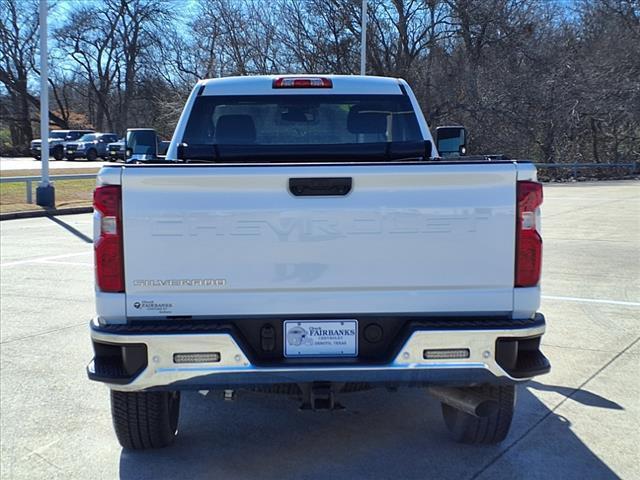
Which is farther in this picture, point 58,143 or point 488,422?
point 58,143

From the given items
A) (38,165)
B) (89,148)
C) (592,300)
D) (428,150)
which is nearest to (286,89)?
(428,150)

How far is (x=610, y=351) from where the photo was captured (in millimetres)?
6410

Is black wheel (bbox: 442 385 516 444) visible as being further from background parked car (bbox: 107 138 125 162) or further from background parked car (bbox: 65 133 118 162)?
background parked car (bbox: 65 133 118 162)

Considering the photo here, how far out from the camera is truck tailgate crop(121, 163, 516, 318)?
3447 mm

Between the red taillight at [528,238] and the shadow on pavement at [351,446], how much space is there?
1196 millimetres

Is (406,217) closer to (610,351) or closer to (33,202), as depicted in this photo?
(610,351)

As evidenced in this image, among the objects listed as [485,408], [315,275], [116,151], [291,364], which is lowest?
[485,408]

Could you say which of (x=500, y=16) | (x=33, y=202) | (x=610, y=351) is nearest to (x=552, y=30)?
(x=500, y=16)

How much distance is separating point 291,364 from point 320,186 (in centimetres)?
88

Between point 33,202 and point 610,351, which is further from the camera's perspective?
point 33,202

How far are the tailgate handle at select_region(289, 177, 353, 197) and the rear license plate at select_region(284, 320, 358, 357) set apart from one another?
633 mm

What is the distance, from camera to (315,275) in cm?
354

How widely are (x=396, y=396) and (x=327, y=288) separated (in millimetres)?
2104

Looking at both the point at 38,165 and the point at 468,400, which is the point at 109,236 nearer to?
the point at 468,400
